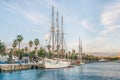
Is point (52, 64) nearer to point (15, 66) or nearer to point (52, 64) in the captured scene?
point (52, 64)

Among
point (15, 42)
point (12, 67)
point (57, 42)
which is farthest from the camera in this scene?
point (15, 42)

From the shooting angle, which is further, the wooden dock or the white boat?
the white boat

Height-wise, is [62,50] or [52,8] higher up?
[52,8]

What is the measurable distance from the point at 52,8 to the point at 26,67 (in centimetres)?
3757

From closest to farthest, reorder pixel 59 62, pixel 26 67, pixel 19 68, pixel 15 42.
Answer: pixel 19 68 < pixel 26 67 < pixel 59 62 < pixel 15 42

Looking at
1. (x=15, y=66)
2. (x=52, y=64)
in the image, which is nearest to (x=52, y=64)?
(x=52, y=64)

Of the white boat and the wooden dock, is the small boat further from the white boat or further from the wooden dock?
the wooden dock

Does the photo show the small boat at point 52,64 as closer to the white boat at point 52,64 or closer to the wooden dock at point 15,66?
the white boat at point 52,64

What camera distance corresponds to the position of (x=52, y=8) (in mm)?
138250

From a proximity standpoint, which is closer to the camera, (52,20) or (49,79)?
(49,79)

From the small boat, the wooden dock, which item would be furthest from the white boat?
the wooden dock

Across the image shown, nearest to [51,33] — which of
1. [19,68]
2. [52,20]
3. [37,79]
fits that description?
[52,20]

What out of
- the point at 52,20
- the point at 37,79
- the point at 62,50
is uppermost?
the point at 52,20

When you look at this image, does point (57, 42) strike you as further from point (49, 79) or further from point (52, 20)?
point (49, 79)
